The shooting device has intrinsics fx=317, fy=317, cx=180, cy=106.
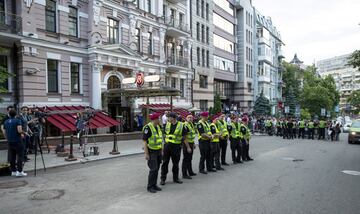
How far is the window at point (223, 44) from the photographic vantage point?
43.0 meters

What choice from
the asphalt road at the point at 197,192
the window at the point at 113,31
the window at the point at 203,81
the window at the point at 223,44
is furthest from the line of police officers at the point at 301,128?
the window at the point at 223,44

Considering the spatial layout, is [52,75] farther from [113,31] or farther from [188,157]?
[188,157]

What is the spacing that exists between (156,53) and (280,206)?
23.9 metres

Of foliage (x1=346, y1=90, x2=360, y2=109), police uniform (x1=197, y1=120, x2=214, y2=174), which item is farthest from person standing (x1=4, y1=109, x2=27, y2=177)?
foliage (x1=346, y1=90, x2=360, y2=109)

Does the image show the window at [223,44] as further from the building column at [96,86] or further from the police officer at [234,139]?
the police officer at [234,139]

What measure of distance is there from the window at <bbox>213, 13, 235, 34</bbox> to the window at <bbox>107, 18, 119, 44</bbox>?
21236 millimetres

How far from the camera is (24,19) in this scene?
18047 mm

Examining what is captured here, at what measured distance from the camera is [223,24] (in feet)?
149

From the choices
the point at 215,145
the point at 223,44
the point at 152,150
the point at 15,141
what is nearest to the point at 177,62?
the point at 223,44

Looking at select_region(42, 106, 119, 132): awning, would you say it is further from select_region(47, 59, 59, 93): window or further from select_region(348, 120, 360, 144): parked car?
select_region(348, 120, 360, 144): parked car

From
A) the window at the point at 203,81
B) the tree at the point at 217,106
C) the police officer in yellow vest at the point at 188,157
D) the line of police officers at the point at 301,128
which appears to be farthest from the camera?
the window at the point at 203,81

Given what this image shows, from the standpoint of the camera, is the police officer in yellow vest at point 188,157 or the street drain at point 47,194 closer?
the street drain at point 47,194

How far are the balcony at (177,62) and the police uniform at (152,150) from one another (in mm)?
22689

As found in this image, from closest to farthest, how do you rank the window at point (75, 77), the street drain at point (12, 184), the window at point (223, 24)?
the street drain at point (12, 184)
the window at point (75, 77)
the window at point (223, 24)
